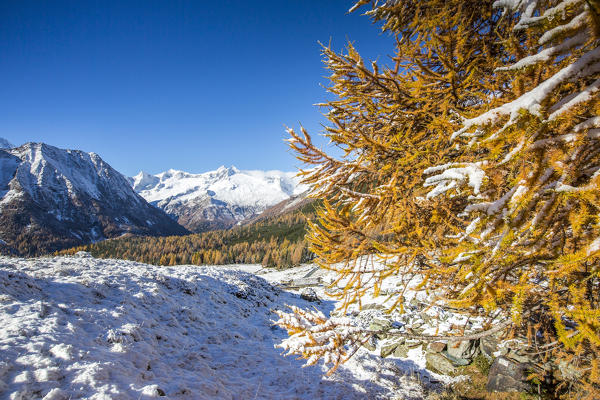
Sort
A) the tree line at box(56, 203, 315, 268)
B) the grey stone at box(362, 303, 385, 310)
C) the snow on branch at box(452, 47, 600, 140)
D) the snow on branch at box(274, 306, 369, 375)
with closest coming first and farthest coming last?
1. the snow on branch at box(452, 47, 600, 140)
2. the snow on branch at box(274, 306, 369, 375)
3. the grey stone at box(362, 303, 385, 310)
4. the tree line at box(56, 203, 315, 268)

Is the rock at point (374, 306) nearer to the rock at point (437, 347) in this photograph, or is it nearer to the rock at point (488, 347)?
the rock at point (437, 347)

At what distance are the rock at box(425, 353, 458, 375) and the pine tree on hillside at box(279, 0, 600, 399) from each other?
4286 mm

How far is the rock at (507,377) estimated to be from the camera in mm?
6738

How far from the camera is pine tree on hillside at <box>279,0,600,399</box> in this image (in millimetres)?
1444

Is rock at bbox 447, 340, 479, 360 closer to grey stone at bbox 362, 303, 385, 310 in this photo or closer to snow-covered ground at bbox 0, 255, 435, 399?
snow-covered ground at bbox 0, 255, 435, 399

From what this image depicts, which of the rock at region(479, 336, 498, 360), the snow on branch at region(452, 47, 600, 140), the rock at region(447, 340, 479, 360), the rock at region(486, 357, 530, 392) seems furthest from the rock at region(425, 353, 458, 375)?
the snow on branch at region(452, 47, 600, 140)

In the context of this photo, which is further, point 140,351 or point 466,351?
point 466,351

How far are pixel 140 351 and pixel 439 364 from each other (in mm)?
10288

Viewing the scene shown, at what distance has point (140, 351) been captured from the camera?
255 inches

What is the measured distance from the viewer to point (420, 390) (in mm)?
7844

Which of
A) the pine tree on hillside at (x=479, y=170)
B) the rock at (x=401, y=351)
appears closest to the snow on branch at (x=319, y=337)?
the pine tree on hillside at (x=479, y=170)

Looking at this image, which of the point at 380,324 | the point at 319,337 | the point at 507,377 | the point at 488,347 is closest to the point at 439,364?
the point at 488,347

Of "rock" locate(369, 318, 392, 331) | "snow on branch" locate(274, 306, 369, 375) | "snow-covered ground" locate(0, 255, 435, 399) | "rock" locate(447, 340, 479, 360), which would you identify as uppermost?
"snow on branch" locate(274, 306, 369, 375)

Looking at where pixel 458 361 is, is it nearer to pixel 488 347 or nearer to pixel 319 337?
pixel 488 347
